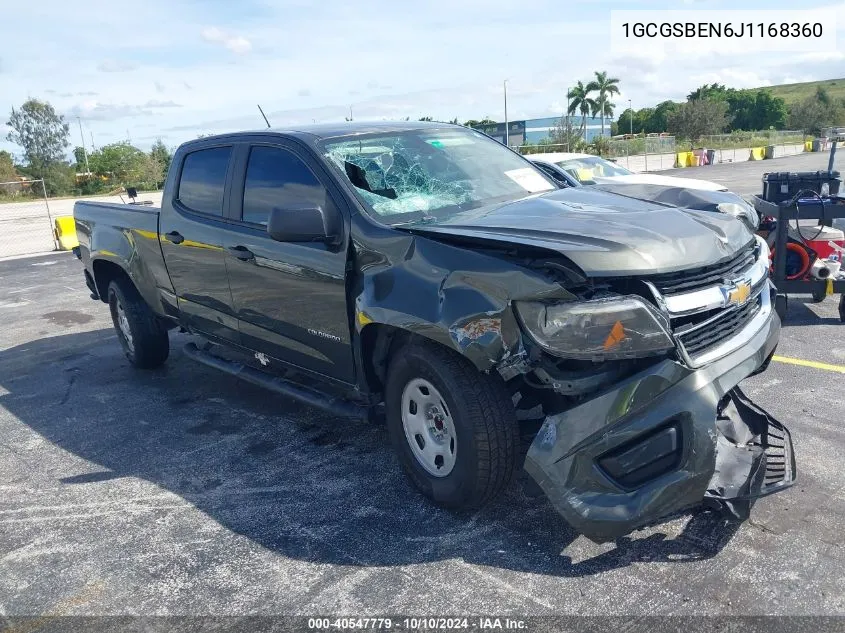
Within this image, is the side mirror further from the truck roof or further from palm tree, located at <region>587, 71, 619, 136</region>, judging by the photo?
palm tree, located at <region>587, 71, 619, 136</region>

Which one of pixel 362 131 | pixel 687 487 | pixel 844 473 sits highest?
pixel 362 131

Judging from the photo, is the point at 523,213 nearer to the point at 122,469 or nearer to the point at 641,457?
the point at 641,457

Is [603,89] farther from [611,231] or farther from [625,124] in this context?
[611,231]

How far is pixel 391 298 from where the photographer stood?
11.4 feet

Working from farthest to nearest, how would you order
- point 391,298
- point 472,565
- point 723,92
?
1. point 723,92
2. point 391,298
3. point 472,565

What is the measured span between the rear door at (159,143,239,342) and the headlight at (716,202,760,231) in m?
2.97

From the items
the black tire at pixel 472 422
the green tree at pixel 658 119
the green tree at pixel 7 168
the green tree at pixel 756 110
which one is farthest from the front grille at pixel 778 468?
the green tree at pixel 756 110

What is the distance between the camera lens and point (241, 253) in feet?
14.9

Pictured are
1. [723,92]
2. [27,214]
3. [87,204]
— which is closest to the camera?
[87,204]

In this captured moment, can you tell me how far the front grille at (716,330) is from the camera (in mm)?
2967

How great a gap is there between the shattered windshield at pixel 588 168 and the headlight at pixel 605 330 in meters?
9.22

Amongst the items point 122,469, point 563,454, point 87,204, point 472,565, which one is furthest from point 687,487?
point 87,204

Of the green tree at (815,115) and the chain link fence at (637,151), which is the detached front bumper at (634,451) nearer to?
the chain link fence at (637,151)

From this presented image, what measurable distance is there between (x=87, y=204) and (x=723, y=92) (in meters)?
108
